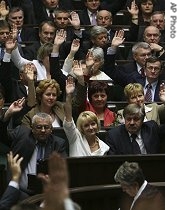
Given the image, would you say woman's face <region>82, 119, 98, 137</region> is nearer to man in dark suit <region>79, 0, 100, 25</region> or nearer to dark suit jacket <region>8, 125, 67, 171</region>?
dark suit jacket <region>8, 125, 67, 171</region>

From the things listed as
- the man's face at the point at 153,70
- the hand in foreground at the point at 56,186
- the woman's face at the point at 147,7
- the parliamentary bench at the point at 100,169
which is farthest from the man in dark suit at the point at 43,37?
the hand in foreground at the point at 56,186

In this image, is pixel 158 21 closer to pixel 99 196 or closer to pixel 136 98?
pixel 136 98

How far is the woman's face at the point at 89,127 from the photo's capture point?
5645 millimetres

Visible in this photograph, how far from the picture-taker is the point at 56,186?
1869mm

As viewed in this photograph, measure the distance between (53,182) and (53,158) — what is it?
0.07 metres

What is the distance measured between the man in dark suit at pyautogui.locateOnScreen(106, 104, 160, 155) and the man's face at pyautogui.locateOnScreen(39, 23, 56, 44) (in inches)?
74.5

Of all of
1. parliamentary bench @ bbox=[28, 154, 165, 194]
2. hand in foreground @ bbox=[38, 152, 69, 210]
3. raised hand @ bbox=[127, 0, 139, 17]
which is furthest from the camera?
raised hand @ bbox=[127, 0, 139, 17]

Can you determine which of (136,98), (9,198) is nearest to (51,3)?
(136,98)

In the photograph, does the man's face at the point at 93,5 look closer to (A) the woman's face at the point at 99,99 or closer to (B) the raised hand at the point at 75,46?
(B) the raised hand at the point at 75,46

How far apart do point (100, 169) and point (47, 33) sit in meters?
2.44

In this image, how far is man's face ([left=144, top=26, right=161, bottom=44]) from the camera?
781cm

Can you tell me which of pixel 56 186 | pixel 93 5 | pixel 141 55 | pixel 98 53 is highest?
pixel 56 186

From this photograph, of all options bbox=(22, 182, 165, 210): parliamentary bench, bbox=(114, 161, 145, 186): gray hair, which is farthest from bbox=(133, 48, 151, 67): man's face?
bbox=(114, 161, 145, 186): gray hair
